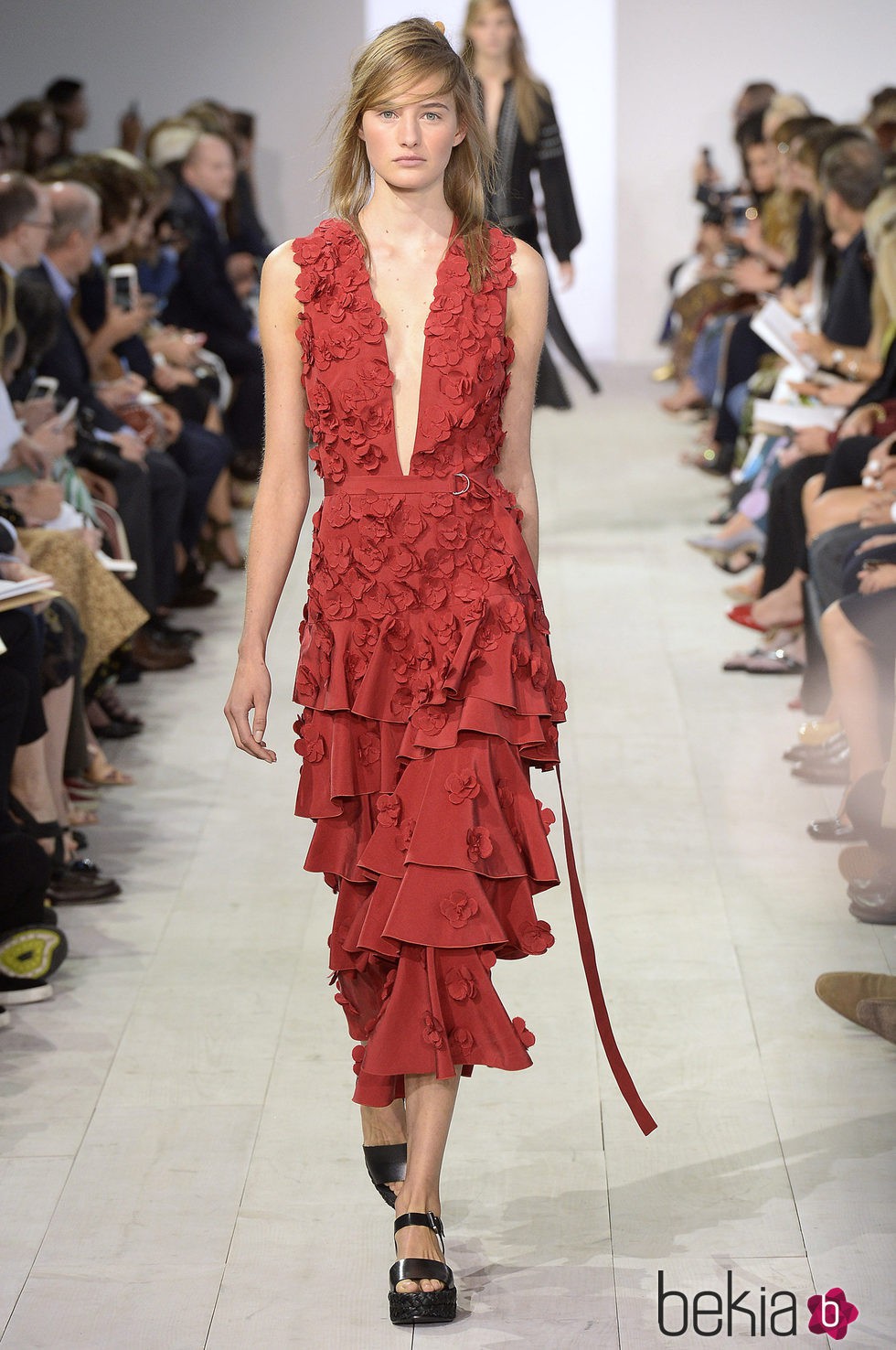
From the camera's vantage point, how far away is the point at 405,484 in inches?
87.4

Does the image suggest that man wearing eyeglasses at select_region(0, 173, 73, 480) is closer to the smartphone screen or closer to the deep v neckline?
the smartphone screen

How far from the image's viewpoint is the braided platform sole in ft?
7.09

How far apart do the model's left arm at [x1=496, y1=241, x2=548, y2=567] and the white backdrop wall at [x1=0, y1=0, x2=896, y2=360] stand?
940cm

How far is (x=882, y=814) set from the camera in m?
3.35

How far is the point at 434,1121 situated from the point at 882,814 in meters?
1.41

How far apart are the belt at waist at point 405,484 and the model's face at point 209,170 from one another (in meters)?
5.12

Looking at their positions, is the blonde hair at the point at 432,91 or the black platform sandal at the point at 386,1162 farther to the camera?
the black platform sandal at the point at 386,1162

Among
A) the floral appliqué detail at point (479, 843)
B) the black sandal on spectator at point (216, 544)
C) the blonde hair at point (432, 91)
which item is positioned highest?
the blonde hair at point (432, 91)

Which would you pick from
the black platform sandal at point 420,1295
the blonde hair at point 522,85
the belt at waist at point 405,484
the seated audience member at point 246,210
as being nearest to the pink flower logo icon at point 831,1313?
the black platform sandal at point 420,1295

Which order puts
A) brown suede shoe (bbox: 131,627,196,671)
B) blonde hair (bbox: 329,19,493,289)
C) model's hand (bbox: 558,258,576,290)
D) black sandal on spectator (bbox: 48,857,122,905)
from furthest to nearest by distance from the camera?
model's hand (bbox: 558,258,576,290) → brown suede shoe (bbox: 131,627,196,671) → black sandal on spectator (bbox: 48,857,122,905) → blonde hair (bbox: 329,19,493,289)

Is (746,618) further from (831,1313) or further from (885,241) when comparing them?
(831,1313)

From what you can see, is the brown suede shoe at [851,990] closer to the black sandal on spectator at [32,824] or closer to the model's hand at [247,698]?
the model's hand at [247,698]

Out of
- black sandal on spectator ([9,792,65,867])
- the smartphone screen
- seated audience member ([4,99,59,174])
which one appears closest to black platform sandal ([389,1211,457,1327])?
black sandal on spectator ([9,792,65,867])

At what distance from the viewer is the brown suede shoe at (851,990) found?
2980mm
